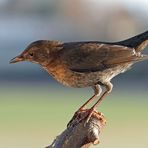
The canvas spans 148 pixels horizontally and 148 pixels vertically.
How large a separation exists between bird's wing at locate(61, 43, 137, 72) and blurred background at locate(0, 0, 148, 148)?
31.1 ft

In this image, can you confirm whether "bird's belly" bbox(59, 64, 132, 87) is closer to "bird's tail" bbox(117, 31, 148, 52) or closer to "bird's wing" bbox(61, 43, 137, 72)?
"bird's wing" bbox(61, 43, 137, 72)

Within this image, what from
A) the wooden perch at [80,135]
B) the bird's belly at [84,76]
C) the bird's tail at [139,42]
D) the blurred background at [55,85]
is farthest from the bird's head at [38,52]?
the blurred background at [55,85]

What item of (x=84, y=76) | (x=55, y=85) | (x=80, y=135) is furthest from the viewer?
(x=55, y=85)

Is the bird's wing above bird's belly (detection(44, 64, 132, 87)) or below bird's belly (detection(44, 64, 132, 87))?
above

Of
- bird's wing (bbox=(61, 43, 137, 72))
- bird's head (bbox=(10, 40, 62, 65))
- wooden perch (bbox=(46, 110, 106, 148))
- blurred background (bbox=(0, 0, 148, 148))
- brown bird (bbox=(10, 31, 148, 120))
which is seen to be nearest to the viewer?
wooden perch (bbox=(46, 110, 106, 148))

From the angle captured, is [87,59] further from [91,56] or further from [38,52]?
[38,52]

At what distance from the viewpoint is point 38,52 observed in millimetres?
7785

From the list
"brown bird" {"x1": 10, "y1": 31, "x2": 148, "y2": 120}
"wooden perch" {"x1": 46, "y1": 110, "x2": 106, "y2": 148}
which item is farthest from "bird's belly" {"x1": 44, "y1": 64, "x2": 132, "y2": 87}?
"wooden perch" {"x1": 46, "y1": 110, "x2": 106, "y2": 148}

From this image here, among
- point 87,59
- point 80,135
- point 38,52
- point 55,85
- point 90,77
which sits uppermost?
point 55,85

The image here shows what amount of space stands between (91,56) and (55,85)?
2212cm

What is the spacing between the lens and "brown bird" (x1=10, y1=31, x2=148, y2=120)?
7.97 metres

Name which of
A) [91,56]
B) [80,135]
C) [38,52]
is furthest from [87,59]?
[80,135]

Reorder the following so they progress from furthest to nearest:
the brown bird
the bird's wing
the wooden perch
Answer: the bird's wing, the brown bird, the wooden perch

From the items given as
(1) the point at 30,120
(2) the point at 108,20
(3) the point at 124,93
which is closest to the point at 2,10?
(2) the point at 108,20
